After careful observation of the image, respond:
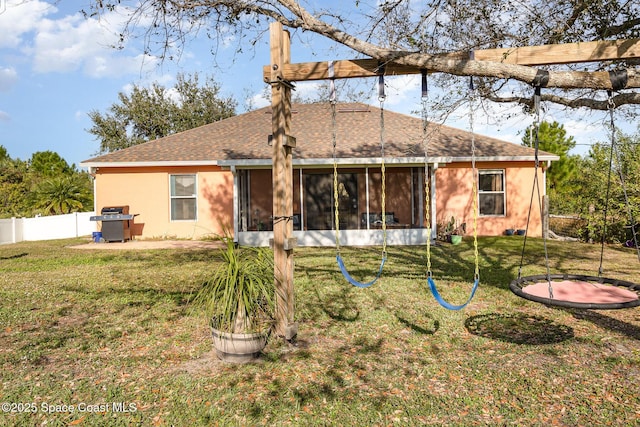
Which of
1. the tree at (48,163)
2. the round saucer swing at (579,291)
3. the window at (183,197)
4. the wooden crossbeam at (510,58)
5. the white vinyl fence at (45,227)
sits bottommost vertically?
the round saucer swing at (579,291)

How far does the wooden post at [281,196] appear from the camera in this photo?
461 centimetres

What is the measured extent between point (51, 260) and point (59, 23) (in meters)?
6.36

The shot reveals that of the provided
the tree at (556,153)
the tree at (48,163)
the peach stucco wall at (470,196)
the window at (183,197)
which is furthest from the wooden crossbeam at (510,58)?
the tree at (48,163)

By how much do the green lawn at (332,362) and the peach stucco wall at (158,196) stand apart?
740cm

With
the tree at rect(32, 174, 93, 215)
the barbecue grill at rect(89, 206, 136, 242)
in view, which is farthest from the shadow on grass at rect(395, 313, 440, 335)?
the tree at rect(32, 174, 93, 215)

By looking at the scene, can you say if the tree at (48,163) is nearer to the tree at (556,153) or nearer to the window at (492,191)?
the window at (492,191)

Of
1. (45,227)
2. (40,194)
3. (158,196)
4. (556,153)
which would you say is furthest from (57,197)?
(556,153)

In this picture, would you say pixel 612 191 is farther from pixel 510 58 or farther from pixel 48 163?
pixel 48 163

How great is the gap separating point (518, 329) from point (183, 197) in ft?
41.0

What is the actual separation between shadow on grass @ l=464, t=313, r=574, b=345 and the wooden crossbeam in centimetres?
299

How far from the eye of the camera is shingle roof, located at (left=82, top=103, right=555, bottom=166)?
14.4 meters

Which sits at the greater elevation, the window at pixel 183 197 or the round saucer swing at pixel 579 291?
the window at pixel 183 197

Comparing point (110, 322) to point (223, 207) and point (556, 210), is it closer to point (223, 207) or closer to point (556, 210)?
point (223, 207)

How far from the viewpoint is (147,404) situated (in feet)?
11.2
